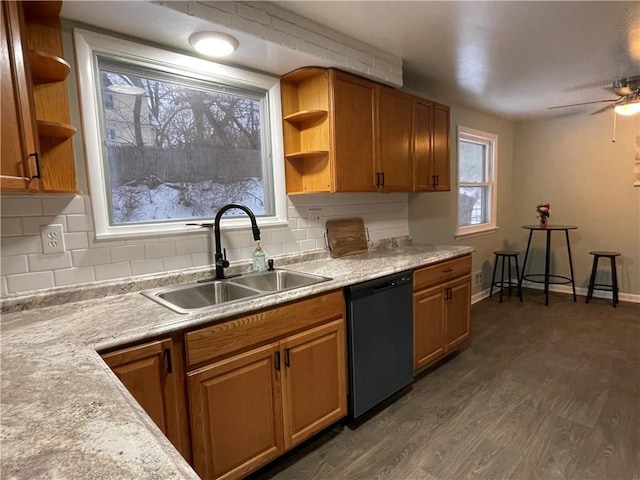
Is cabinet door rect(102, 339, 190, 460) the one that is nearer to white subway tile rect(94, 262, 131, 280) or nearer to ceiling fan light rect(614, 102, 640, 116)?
white subway tile rect(94, 262, 131, 280)

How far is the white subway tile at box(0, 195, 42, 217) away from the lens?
59.1 inches

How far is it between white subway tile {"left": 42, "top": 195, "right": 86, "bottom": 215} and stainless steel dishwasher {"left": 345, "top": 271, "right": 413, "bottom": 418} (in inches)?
54.6

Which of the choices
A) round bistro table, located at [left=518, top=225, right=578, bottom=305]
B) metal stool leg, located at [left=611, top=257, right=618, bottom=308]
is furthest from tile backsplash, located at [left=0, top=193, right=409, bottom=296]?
metal stool leg, located at [left=611, top=257, right=618, bottom=308]

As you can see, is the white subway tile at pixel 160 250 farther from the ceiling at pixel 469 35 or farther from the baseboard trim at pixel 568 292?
the baseboard trim at pixel 568 292

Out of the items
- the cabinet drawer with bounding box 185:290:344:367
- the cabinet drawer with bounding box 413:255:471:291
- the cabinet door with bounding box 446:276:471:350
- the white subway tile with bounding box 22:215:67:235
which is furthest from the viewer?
the cabinet door with bounding box 446:276:471:350

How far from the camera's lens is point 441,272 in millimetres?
2670

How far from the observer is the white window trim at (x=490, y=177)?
13.5 ft

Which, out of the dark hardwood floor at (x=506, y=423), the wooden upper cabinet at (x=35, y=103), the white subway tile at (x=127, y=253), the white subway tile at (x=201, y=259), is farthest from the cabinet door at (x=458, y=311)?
the wooden upper cabinet at (x=35, y=103)

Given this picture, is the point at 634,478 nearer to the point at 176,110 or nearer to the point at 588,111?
the point at 176,110

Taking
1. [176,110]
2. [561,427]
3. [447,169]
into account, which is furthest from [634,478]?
[176,110]

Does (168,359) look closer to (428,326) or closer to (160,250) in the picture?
(160,250)

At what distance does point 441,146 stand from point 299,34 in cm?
170

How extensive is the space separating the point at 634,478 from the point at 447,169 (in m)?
2.38

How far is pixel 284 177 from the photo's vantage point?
2453 mm
